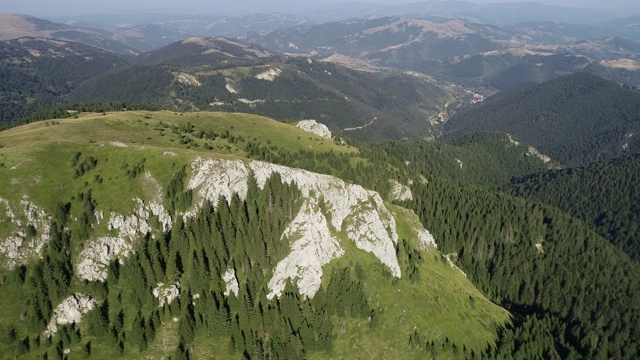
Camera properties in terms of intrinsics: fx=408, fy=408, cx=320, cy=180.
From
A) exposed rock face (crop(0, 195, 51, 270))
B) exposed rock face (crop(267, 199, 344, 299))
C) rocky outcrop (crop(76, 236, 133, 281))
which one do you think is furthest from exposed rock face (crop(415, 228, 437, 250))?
exposed rock face (crop(0, 195, 51, 270))

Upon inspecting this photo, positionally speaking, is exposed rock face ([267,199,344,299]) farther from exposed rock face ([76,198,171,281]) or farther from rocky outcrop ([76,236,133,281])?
rocky outcrop ([76,236,133,281])

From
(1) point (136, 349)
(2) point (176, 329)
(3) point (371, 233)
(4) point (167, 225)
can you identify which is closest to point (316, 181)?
(3) point (371, 233)

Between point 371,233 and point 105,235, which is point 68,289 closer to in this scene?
point 105,235

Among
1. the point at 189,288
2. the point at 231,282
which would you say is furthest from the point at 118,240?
the point at 231,282

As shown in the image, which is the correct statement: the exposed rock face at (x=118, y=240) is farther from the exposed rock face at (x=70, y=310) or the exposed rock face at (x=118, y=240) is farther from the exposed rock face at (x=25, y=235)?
the exposed rock face at (x=25, y=235)

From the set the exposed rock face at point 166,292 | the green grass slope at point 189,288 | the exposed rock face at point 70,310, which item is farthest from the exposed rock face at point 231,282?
the exposed rock face at point 70,310
